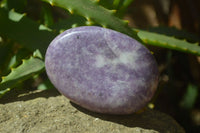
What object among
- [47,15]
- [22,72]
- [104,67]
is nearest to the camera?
[104,67]

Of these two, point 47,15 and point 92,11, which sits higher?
point 92,11

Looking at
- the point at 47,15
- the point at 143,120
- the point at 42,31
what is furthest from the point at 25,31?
the point at 143,120

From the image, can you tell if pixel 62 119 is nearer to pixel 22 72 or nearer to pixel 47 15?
pixel 22 72

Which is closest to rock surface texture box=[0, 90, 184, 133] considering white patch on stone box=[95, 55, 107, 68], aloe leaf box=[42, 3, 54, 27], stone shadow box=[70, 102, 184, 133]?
stone shadow box=[70, 102, 184, 133]

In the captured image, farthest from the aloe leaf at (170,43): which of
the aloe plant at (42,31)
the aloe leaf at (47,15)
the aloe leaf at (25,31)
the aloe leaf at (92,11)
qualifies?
the aloe leaf at (47,15)

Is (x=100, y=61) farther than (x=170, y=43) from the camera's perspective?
No

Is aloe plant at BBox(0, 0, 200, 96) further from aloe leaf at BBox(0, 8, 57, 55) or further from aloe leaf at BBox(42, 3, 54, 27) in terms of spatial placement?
aloe leaf at BBox(42, 3, 54, 27)

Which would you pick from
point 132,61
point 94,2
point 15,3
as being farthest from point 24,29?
point 132,61
